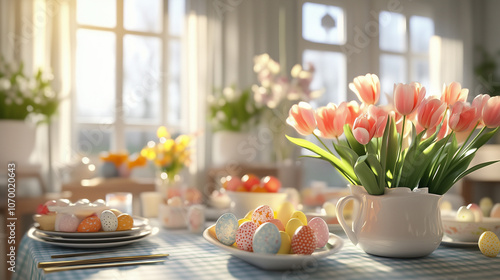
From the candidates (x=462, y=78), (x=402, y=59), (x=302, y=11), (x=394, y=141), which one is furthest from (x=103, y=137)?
(x=462, y=78)

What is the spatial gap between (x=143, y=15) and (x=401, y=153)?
2.90 m

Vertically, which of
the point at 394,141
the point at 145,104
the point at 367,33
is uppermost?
the point at 367,33

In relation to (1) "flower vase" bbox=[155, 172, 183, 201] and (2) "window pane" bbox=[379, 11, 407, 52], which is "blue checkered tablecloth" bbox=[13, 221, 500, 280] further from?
(2) "window pane" bbox=[379, 11, 407, 52]

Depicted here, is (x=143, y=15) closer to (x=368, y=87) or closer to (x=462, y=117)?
(x=368, y=87)

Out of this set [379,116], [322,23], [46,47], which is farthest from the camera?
[322,23]

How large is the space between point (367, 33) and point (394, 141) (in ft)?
10.8

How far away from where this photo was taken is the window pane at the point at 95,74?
3207 millimetres

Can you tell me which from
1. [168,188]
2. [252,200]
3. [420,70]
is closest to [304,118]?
[252,200]

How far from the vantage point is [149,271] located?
72cm

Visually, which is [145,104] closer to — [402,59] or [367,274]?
[402,59]

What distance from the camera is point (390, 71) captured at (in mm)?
3996

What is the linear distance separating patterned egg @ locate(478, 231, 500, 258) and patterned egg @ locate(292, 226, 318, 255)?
14.0 inches

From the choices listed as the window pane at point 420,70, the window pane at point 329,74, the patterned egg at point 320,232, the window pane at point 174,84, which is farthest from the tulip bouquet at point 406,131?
the window pane at point 420,70

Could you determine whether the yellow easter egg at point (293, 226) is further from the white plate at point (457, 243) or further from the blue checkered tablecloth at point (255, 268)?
the white plate at point (457, 243)
